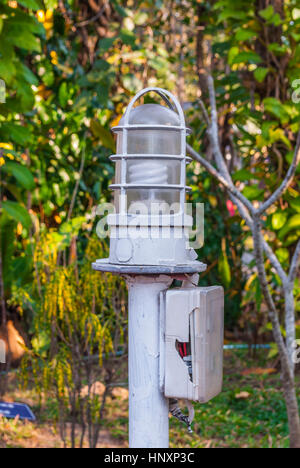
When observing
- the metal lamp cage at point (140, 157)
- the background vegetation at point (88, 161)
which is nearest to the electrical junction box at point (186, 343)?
the metal lamp cage at point (140, 157)

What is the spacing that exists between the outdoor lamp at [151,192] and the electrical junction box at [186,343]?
0.08 metres

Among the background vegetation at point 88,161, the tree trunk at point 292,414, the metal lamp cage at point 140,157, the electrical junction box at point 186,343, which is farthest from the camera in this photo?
the background vegetation at point 88,161

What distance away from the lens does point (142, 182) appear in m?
1.63

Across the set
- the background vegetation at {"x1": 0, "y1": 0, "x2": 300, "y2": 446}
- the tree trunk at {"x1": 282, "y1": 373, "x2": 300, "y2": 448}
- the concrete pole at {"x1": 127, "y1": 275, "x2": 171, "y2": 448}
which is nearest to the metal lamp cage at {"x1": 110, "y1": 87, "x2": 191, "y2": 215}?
the concrete pole at {"x1": 127, "y1": 275, "x2": 171, "y2": 448}

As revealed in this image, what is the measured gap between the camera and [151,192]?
1648mm

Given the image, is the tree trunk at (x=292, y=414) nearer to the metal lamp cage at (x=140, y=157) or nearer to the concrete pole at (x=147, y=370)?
the concrete pole at (x=147, y=370)

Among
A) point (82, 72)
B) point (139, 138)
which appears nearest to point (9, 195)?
point (82, 72)

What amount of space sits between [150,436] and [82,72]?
12.1 feet

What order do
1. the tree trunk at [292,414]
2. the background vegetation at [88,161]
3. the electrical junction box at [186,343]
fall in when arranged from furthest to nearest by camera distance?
the background vegetation at [88,161] → the tree trunk at [292,414] → the electrical junction box at [186,343]

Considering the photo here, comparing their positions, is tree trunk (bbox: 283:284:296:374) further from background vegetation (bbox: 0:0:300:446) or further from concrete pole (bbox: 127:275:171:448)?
concrete pole (bbox: 127:275:171:448)

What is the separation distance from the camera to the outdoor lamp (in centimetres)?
155

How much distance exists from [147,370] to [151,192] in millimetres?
465

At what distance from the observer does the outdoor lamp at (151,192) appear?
5.09 ft
